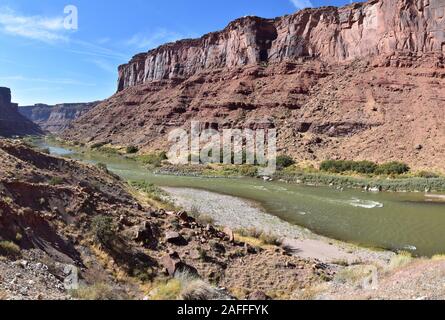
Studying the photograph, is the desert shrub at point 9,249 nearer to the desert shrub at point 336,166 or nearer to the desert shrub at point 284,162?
the desert shrub at point 336,166

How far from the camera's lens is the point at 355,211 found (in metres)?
27.7

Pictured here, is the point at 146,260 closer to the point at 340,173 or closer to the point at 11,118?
the point at 340,173

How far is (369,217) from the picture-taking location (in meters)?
26.0

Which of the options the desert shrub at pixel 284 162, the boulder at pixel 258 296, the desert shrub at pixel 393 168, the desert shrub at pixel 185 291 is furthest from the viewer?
the desert shrub at pixel 284 162

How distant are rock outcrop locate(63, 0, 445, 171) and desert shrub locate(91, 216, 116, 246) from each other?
136 feet

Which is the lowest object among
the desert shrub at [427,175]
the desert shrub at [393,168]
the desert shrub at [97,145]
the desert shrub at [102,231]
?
the desert shrub at [102,231]

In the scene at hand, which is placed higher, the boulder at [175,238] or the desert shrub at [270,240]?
the boulder at [175,238]

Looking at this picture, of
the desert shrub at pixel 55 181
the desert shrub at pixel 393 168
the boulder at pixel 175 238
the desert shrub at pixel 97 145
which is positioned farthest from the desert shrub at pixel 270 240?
the desert shrub at pixel 97 145

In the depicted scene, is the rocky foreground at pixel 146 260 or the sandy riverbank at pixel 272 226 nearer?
the rocky foreground at pixel 146 260

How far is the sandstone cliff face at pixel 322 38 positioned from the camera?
64500mm

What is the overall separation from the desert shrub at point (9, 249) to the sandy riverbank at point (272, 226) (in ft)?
35.9

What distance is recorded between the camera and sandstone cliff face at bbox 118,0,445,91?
212 ft
